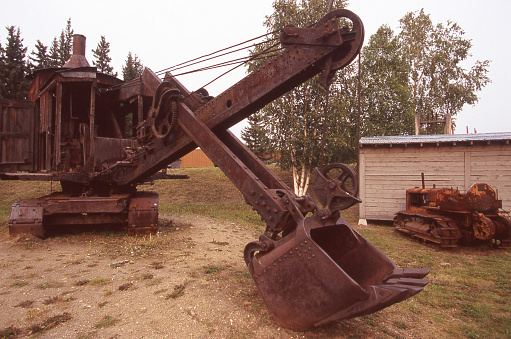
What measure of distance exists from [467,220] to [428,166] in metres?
3.93

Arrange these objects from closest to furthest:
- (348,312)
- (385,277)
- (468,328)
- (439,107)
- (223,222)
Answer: (348,312) → (385,277) → (468,328) → (223,222) → (439,107)

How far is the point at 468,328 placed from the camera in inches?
146

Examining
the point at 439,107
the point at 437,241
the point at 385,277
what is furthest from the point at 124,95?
the point at 439,107

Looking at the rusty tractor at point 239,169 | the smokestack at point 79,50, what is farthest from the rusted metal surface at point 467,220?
the smokestack at point 79,50

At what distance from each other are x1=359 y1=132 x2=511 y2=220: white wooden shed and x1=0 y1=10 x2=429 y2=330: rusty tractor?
27.2 feet

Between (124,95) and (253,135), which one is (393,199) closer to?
(124,95)

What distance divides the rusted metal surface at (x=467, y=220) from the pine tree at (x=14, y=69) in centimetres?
2711

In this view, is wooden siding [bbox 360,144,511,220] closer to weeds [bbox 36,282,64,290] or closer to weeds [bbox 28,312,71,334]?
weeds [bbox 36,282,64,290]

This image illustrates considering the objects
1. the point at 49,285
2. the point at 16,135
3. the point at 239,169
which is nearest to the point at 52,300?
the point at 49,285

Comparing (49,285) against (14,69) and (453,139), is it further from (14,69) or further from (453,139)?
(14,69)

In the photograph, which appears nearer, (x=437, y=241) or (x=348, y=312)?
(x=348, y=312)

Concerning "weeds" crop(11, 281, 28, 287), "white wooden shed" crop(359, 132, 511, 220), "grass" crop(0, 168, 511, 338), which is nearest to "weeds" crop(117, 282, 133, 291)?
"grass" crop(0, 168, 511, 338)

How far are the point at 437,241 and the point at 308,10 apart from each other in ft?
52.9

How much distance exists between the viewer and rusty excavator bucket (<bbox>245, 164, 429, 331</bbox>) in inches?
107
